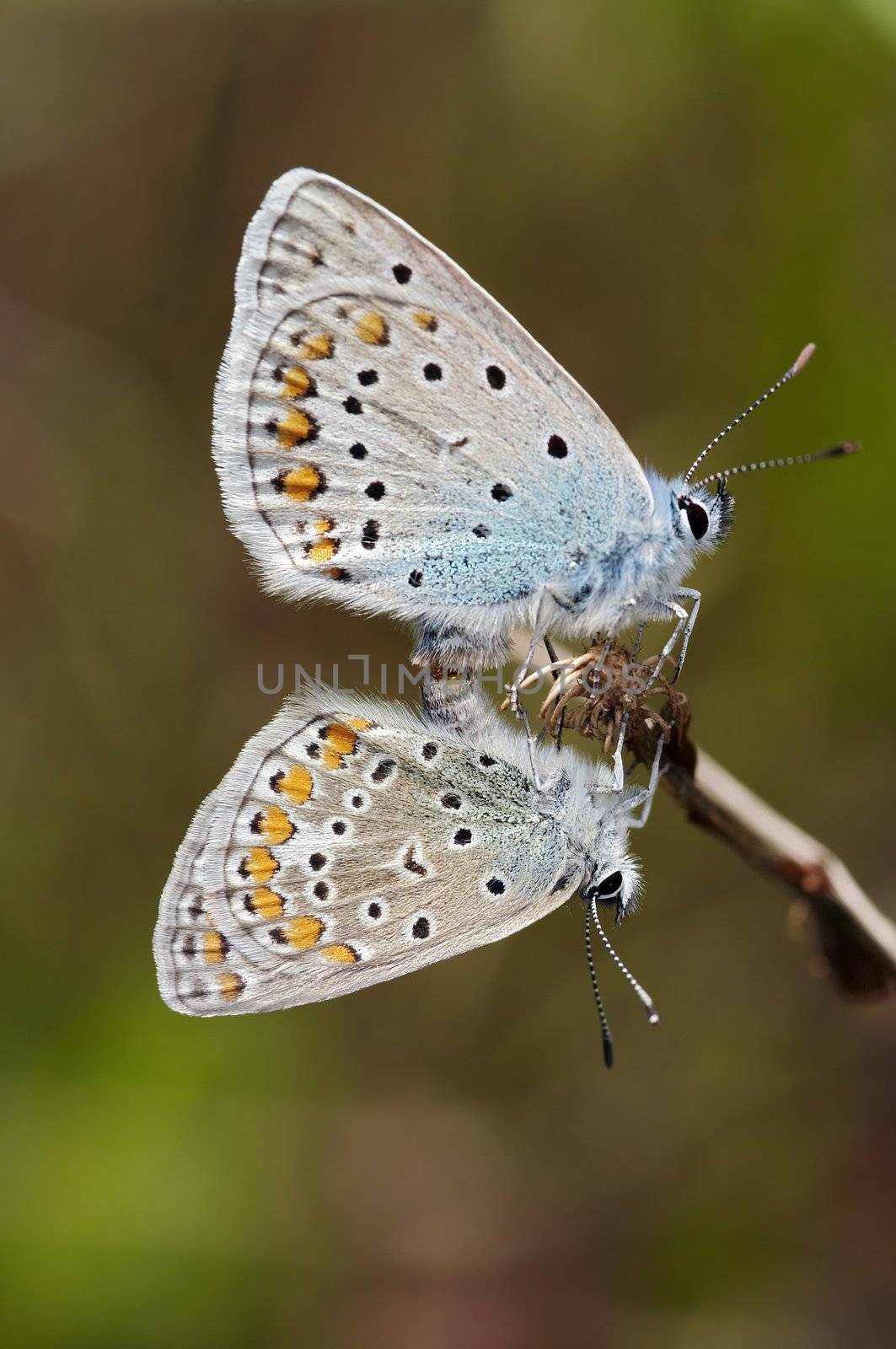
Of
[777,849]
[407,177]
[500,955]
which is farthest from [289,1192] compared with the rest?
[407,177]

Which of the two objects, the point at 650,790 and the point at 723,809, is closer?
the point at 723,809

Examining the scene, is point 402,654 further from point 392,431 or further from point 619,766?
point 619,766

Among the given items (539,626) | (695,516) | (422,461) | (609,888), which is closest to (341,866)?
(609,888)

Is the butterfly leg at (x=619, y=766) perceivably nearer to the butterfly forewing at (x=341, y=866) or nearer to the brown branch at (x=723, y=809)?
the brown branch at (x=723, y=809)

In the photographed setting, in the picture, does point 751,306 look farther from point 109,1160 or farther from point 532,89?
point 109,1160

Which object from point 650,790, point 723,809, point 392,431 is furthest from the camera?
point 392,431

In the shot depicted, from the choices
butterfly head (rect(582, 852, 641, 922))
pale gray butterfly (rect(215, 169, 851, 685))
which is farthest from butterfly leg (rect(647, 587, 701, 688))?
butterfly head (rect(582, 852, 641, 922))
